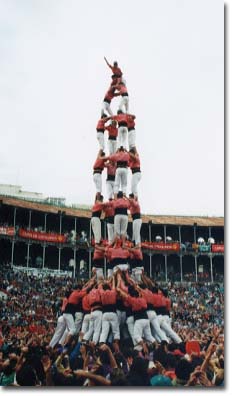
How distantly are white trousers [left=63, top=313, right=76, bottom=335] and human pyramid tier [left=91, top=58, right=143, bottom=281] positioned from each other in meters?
1.37

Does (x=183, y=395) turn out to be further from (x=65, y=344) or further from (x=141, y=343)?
(x=65, y=344)

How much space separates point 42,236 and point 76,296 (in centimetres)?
706

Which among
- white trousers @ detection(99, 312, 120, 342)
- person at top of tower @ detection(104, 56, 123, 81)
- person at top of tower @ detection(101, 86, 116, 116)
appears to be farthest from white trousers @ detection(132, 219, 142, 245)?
Answer: person at top of tower @ detection(104, 56, 123, 81)

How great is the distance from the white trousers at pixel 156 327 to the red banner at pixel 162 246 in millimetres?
7862

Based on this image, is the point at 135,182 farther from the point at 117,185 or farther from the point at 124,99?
the point at 124,99

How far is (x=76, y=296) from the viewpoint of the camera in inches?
582

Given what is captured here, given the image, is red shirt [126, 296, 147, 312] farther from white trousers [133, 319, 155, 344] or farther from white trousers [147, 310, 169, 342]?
white trousers [147, 310, 169, 342]

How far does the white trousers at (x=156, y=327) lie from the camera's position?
561 inches

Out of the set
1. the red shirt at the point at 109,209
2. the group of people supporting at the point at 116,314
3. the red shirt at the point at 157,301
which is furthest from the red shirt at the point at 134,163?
the red shirt at the point at 157,301

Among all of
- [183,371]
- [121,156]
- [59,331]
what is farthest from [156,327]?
[121,156]

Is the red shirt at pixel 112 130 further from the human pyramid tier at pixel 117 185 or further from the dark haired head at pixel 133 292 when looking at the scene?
the dark haired head at pixel 133 292

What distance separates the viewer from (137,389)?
11.5 meters

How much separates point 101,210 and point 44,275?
18.6 feet

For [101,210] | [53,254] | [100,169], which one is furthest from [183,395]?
[53,254]
